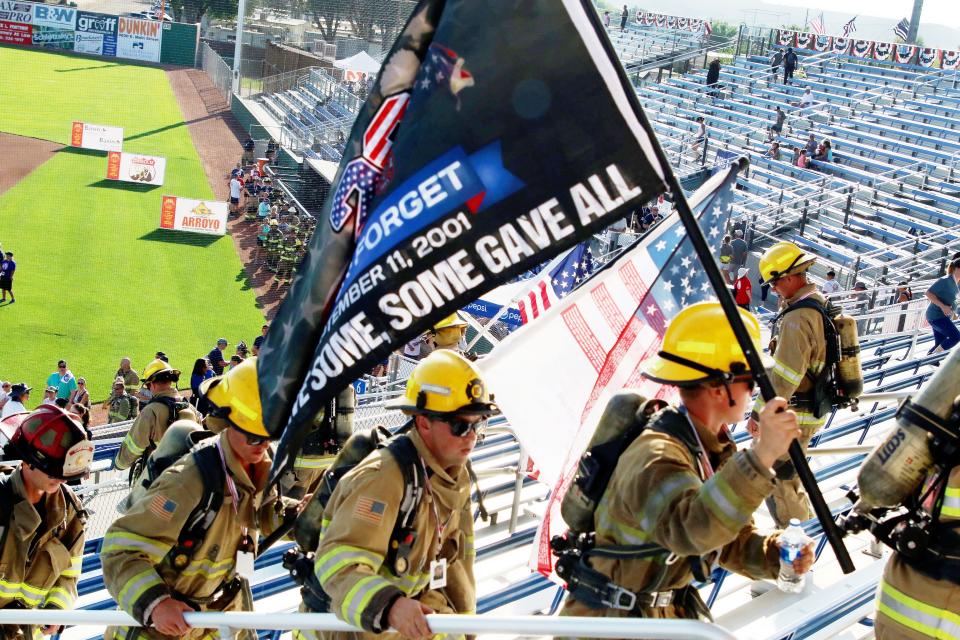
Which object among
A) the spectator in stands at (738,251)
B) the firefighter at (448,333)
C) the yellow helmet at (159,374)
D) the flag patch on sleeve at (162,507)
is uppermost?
the flag patch on sleeve at (162,507)

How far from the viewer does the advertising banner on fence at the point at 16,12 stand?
212 ft

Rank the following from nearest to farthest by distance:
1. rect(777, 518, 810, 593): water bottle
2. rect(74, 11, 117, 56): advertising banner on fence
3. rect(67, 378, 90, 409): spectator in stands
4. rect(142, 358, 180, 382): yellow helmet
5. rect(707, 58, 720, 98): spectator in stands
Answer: rect(777, 518, 810, 593): water bottle → rect(142, 358, 180, 382): yellow helmet → rect(67, 378, 90, 409): spectator in stands → rect(707, 58, 720, 98): spectator in stands → rect(74, 11, 117, 56): advertising banner on fence

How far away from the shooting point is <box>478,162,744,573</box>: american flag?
5.00 meters

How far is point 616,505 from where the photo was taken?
3084mm

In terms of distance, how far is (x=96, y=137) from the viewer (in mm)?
40000

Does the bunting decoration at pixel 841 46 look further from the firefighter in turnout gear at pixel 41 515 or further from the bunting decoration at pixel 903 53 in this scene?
the firefighter in turnout gear at pixel 41 515

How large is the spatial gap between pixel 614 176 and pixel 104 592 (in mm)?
4741

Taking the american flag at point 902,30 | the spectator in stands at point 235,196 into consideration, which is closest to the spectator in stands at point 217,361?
the spectator in stands at point 235,196

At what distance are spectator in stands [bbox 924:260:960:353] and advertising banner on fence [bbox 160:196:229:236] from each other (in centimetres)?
2337

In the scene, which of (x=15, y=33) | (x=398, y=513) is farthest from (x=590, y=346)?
(x=15, y=33)

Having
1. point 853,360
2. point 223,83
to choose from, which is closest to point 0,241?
point 853,360

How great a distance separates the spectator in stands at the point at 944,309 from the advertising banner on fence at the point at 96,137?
34629 mm

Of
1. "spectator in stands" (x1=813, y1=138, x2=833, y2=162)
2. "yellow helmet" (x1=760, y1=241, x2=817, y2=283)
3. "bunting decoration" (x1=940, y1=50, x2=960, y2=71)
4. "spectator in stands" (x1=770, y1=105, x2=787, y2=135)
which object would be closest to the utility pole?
"bunting decoration" (x1=940, y1=50, x2=960, y2=71)

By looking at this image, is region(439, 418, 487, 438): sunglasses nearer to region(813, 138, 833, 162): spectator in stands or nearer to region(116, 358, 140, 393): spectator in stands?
region(116, 358, 140, 393): spectator in stands
